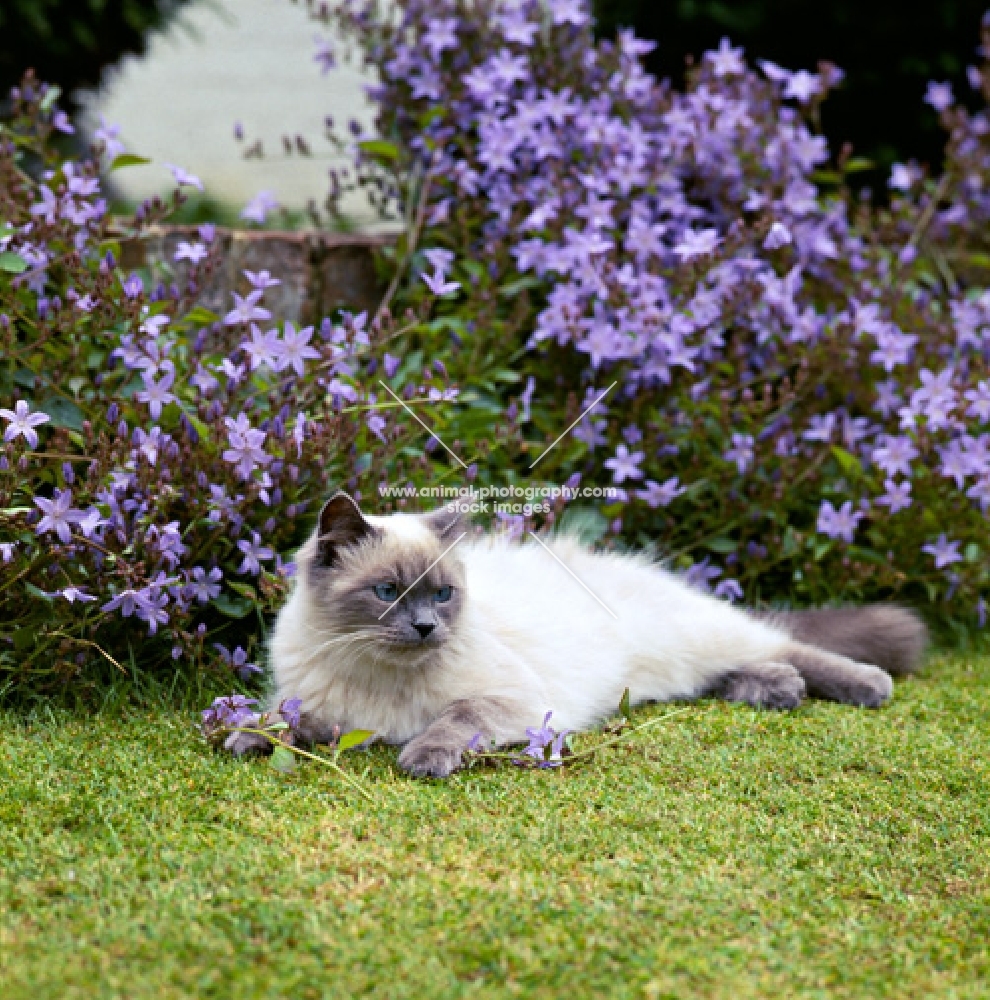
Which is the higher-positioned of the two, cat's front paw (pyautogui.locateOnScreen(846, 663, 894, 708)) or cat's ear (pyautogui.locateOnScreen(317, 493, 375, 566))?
cat's ear (pyautogui.locateOnScreen(317, 493, 375, 566))

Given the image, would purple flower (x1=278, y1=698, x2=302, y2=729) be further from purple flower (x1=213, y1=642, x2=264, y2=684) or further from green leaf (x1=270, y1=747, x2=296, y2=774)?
purple flower (x1=213, y1=642, x2=264, y2=684)

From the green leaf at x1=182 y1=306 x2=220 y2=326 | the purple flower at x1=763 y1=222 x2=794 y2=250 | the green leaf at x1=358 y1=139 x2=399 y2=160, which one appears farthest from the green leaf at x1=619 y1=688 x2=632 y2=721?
the green leaf at x1=358 y1=139 x2=399 y2=160

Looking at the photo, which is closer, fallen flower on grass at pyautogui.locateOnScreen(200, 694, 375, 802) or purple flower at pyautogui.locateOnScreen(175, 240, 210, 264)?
fallen flower on grass at pyautogui.locateOnScreen(200, 694, 375, 802)

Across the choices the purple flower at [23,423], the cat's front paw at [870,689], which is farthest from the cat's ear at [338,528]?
the cat's front paw at [870,689]

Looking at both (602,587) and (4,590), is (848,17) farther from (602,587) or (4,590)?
(4,590)

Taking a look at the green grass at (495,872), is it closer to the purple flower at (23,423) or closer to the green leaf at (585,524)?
the purple flower at (23,423)

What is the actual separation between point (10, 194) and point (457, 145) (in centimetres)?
167

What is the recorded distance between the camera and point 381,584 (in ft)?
9.23

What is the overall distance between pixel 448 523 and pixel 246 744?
0.72 metres

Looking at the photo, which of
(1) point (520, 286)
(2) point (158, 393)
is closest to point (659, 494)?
(1) point (520, 286)

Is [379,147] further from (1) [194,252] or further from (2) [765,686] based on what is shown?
(2) [765,686]

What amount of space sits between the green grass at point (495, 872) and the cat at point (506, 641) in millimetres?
167

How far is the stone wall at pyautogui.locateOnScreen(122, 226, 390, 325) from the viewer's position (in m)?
4.28

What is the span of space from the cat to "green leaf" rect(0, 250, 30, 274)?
1.18 m
